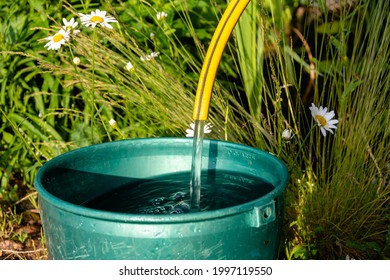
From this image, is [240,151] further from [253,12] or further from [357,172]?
[253,12]

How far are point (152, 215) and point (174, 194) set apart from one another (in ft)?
1.94

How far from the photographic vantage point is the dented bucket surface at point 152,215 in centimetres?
144

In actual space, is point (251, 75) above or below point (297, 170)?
above

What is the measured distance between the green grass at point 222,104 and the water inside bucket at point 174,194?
1.12ft

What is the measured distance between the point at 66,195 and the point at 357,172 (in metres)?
1.08

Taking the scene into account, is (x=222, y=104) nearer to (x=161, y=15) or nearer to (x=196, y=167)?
(x=161, y=15)

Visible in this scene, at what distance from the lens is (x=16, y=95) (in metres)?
2.89

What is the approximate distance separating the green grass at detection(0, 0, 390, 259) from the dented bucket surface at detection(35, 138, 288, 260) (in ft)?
1.22

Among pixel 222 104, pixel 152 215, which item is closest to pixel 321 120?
pixel 222 104

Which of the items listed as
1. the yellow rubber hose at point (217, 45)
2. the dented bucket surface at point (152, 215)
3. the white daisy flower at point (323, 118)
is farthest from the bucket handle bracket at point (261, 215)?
the white daisy flower at point (323, 118)

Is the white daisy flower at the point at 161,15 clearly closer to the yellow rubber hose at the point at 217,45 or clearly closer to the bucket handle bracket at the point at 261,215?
the yellow rubber hose at the point at 217,45
